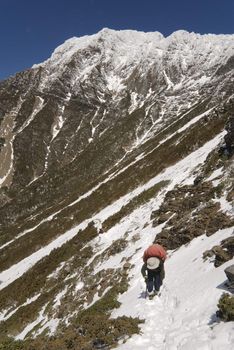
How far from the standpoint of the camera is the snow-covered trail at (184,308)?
11008 mm

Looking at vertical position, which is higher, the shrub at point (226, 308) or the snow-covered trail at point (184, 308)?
the shrub at point (226, 308)

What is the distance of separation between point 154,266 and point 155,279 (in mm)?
606

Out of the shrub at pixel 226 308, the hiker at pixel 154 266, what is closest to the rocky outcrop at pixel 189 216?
the hiker at pixel 154 266

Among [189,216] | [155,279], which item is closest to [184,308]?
[155,279]

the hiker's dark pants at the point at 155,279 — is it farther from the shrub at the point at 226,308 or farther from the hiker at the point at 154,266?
the shrub at the point at 226,308

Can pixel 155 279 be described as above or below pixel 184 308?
above

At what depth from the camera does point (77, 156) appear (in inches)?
6772

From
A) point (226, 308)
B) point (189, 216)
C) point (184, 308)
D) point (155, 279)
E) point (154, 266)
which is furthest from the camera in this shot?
point (189, 216)

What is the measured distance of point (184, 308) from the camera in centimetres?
1334

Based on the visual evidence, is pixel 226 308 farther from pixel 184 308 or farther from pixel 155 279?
pixel 155 279

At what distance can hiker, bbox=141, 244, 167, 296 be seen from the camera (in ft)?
50.4

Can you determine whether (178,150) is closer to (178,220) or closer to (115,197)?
(115,197)

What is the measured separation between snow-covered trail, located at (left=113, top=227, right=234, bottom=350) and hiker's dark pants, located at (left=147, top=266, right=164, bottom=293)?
0.30 m

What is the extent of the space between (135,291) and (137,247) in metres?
7.12
